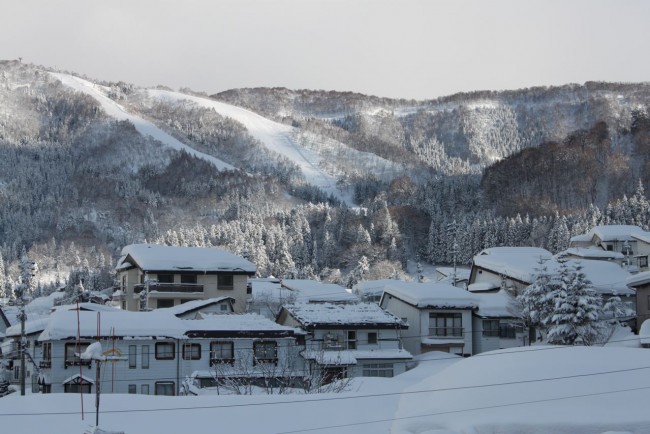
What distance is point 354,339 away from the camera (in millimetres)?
43969

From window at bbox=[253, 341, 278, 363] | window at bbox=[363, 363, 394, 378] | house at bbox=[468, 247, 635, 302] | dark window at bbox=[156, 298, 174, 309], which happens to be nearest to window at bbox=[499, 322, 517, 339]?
house at bbox=[468, 247, 635, 302]

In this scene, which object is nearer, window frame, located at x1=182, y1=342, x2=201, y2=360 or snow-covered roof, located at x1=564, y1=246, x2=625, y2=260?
window frame, located at x1=182, y1=342, x2=201, y2=360

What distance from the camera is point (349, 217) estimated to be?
5901 inches

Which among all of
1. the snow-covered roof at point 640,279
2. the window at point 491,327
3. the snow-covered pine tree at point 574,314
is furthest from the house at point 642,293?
the window at point 491,327

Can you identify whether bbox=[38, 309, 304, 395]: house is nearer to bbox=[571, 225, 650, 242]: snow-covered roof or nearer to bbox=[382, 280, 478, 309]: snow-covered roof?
bbox=[382, 280, 478, 309]: snow-covered roof

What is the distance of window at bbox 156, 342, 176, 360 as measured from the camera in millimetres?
38341

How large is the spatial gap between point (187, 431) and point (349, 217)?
13242 centimetres

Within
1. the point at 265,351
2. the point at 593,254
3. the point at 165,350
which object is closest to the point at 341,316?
the point at 265,351

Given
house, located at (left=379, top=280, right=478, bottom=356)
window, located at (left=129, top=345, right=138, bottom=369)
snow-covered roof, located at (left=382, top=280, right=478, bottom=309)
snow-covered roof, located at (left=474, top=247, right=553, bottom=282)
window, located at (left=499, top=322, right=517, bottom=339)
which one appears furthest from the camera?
snow-covered roof, located at (left=474, top=247, right=553, bottom=282)

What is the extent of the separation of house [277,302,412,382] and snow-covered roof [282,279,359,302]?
15195 mm

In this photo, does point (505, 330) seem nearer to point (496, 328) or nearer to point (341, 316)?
point (496, 328)

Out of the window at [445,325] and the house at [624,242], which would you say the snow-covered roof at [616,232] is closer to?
the house at [624,242]

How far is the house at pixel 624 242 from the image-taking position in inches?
2837

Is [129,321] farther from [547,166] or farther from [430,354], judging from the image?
[547,166]
